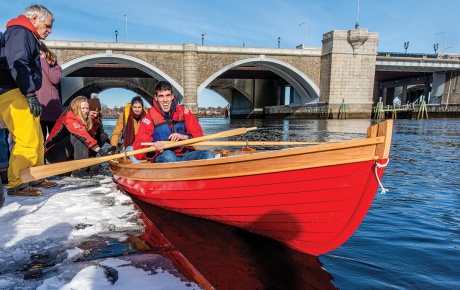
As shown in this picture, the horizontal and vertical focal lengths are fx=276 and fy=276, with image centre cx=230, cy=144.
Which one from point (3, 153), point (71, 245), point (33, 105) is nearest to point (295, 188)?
point (71, 245)

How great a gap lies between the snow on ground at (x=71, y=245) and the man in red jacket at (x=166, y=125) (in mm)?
939

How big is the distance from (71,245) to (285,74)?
36.7 meters

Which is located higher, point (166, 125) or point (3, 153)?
point (166, 125)

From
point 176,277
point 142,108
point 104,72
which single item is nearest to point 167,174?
point 176,277

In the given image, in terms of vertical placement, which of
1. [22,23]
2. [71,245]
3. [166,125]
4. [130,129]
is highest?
[22,23]

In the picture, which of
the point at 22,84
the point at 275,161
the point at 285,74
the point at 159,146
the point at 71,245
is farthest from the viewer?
the point at 285,74

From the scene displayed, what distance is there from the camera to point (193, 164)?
10.3 feet

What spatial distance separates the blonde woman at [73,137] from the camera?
5133 mm

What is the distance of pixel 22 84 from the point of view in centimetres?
321

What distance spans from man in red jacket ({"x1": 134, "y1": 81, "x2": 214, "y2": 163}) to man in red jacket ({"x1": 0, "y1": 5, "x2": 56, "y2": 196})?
53.6 inches

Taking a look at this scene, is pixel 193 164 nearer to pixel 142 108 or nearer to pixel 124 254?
pixel 124 254

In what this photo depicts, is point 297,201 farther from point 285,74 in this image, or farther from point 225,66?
point 285,74

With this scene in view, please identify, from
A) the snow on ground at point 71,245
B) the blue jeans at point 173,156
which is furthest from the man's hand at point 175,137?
the snow on ground at point 71,245

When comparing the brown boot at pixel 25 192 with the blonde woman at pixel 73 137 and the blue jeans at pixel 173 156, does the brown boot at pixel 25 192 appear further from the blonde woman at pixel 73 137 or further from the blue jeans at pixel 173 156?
the blue jeans at pixel 173 156
